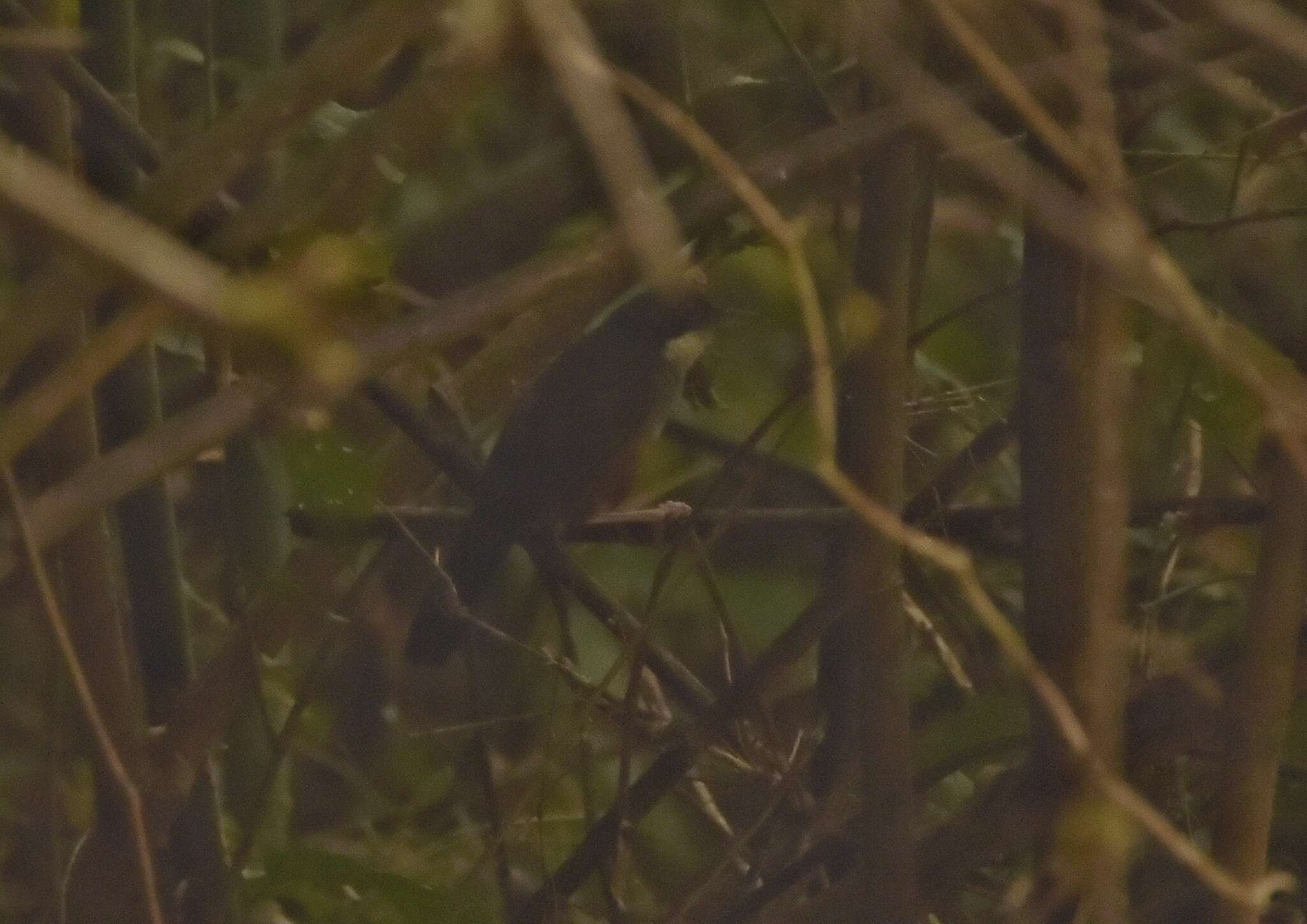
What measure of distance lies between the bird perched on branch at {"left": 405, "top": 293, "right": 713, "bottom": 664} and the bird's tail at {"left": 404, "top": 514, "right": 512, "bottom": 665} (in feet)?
0.05

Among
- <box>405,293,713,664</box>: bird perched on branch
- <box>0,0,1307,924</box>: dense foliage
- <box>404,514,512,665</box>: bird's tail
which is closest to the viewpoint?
<box>0,0,1307,924</box>: dense foliage

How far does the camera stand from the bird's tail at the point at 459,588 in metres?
2.48

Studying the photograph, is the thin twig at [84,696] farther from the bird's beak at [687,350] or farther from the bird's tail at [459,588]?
the bird's tail at [459,588]

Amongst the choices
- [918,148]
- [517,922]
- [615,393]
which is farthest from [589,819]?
[615,393]

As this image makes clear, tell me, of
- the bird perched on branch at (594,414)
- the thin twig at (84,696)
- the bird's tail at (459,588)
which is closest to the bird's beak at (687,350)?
the bird perched on branch at (594,414)

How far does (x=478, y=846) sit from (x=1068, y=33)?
1254mm

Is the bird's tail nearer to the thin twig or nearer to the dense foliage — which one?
the dense foliage

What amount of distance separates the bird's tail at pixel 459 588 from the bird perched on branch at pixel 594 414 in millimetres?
14

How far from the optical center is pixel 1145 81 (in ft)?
4.29

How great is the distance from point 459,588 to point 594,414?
0.90m

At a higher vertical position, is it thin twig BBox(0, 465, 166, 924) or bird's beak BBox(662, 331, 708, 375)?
thin twig BBox(0, 465, 166, 924)

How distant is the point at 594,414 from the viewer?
3557mm

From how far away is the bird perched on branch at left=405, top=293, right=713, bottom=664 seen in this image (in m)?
3.17

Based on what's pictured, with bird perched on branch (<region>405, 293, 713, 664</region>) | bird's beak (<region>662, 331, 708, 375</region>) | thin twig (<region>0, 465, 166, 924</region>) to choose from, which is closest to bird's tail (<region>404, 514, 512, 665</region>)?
bird perched on branch (<region>405, 293, 713, 664</region>)
